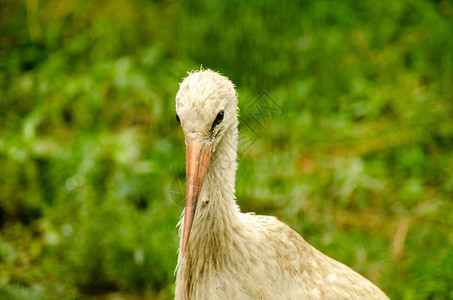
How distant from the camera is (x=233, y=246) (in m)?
2.59

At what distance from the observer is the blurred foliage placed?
12.6ft

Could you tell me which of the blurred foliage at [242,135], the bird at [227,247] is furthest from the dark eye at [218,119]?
the blurred foliage at [242,135]

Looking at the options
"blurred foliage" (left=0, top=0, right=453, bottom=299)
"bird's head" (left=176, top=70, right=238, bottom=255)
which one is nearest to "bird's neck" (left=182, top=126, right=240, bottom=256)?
"bird's head" (left=176, top=70, right=238, bottom=255)

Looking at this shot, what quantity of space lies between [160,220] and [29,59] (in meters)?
2.43

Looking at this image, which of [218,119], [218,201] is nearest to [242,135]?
[218,201]

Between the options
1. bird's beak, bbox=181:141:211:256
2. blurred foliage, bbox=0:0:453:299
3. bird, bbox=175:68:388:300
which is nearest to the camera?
bird's beak, bbox=181:141:211:256

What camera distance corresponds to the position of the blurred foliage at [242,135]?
3.84 meters

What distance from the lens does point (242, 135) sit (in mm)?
4152

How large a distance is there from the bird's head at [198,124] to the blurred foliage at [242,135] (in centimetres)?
116

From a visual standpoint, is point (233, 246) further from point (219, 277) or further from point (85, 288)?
point (85, 288)

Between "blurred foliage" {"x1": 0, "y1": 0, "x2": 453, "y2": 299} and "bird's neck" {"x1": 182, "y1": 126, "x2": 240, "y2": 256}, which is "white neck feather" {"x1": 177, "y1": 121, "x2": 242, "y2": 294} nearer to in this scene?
"bird's neck" {"x1": 182, "y1": 126, "x2": 240, "y2": 256}

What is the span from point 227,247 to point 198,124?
1.99 ft

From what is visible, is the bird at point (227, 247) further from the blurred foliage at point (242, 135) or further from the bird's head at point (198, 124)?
the blurred foliage at point (242, 135)

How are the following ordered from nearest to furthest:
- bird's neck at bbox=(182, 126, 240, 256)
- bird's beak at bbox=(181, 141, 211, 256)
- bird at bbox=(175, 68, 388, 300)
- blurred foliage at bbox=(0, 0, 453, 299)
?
bird's beak at bbox=(181, 141, 211, 256), bird at bbox=(175, 68, 388, 300), bird's neck at bbox=(182, 126, 240, 256), blurred foliage at bbox=(0, 0, 453, 299)
